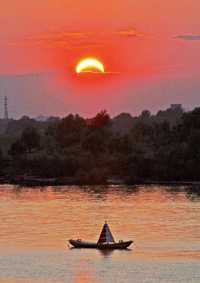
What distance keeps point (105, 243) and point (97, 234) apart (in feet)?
22.1

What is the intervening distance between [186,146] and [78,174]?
896cm

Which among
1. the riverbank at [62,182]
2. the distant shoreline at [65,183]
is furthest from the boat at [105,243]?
the riverbank at [62,182]

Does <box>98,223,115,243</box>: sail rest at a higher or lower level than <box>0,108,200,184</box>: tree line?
lower

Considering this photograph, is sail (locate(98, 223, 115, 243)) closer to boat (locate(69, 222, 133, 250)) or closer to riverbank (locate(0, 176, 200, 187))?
boat (locate(69, 222, 133, 250))

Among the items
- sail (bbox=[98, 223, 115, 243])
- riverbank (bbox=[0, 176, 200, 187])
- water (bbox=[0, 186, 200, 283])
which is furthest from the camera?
riverbank (bbox=[0, 176, 200, 187])

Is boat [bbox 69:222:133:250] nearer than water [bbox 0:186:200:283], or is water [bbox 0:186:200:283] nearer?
water [bbox 0:186:200:283]

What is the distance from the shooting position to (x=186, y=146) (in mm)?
98875

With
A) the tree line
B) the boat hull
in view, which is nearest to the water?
the boat hull

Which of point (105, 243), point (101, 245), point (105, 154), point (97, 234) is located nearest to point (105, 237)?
point (105, 243)

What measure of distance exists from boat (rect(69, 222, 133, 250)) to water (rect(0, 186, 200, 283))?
1.23 ft

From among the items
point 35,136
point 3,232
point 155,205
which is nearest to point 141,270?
point 3,232

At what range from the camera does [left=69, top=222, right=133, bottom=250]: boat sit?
48.9m

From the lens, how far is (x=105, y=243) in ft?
161

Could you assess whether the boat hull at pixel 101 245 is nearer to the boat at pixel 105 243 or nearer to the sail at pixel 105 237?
the boat at pixel 105 243
